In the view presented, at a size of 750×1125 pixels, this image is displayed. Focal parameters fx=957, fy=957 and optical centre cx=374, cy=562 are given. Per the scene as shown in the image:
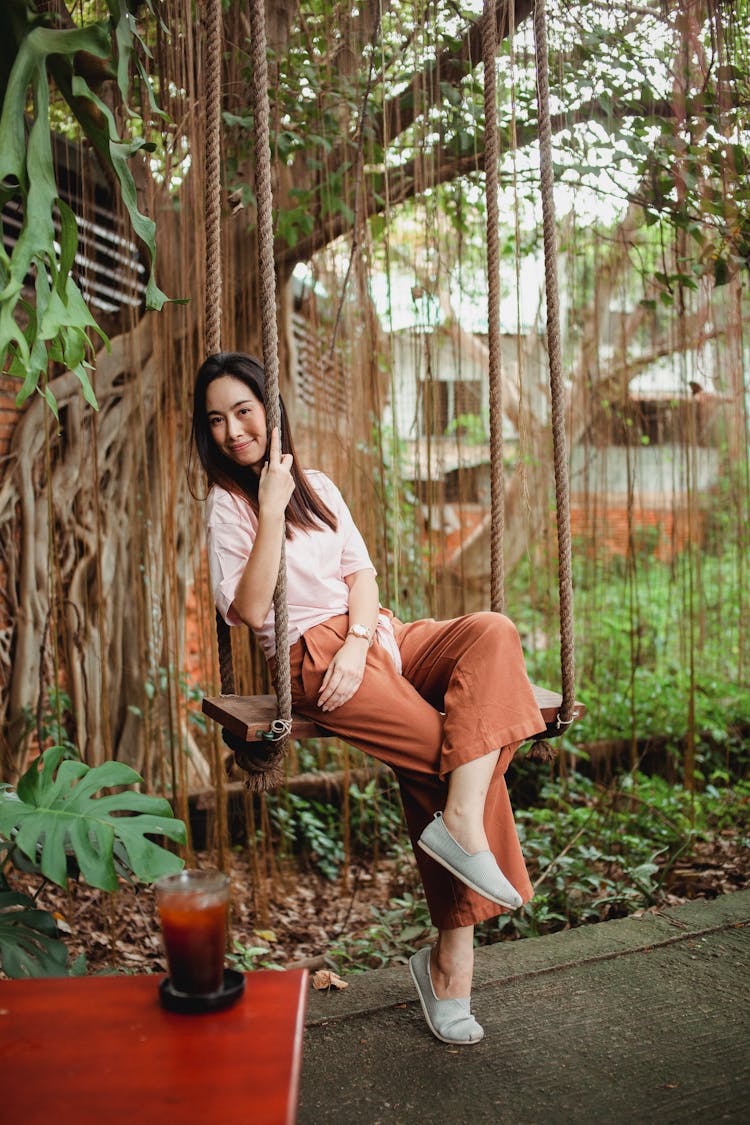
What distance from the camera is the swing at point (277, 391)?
1.48 metres

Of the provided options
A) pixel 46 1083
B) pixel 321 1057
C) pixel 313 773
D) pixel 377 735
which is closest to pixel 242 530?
pixel 377 735

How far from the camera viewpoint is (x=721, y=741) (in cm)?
428

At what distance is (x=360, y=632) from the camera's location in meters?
1.70

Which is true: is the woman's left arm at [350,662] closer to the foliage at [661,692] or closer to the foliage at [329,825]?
the foliage at [329,825]

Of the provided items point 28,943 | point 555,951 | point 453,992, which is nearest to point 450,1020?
point 453,992

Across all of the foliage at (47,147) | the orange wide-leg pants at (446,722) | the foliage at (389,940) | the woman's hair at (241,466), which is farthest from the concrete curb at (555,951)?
the foliage at (47,147)

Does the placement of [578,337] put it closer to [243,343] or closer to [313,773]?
[243,343]

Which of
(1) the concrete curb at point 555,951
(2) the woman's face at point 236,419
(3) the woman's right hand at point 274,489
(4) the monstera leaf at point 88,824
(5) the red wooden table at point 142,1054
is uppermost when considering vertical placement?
(2) the woman's face at point 236,419

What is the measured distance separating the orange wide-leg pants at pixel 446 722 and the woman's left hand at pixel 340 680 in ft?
0.07

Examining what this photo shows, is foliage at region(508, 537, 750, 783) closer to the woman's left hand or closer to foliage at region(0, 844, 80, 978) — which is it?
the woman's left hand

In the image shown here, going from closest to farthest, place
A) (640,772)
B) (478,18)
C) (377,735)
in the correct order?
1. (377,735)
2. (478,18)
3. (640,772)

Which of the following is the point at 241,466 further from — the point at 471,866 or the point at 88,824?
the point at 471,866

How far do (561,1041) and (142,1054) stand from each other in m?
0.95

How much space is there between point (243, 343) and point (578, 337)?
213 cm
